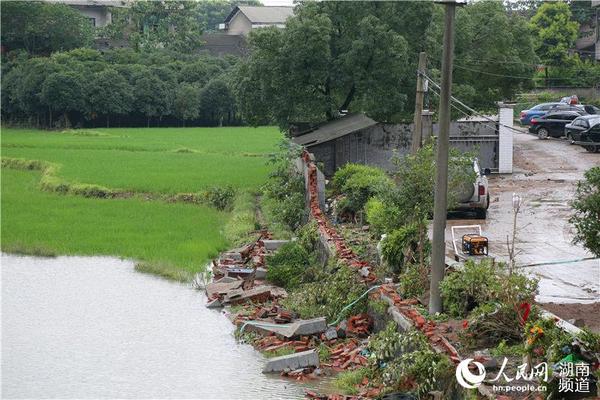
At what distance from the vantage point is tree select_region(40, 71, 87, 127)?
195ft

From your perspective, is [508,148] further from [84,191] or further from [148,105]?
[148,105]

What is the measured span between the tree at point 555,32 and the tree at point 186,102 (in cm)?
2131

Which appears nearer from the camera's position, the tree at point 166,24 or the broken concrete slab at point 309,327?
the broken concrete slab at point 309,327

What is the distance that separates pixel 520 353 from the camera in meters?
11.1

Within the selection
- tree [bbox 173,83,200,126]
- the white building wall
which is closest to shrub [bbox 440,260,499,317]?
the white building wall

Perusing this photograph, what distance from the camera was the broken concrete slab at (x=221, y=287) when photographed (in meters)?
18.5

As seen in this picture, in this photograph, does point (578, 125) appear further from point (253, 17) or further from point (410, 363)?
point (253, 17)

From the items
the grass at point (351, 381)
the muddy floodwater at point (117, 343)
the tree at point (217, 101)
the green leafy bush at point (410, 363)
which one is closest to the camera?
the green leafy bush at point (410, 363)

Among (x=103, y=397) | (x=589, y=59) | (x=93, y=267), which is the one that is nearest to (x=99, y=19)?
(x=589, y=59)

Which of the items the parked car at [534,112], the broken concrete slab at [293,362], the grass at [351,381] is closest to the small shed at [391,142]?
Answer: the parked car at [534,112]

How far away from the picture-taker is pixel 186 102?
64.6m

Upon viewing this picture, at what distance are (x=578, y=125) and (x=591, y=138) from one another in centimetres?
140

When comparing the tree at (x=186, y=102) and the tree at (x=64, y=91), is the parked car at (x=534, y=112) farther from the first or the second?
the tree at (x=64, y=91)

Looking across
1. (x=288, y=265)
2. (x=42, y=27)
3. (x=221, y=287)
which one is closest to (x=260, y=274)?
(x=288, y=265)
